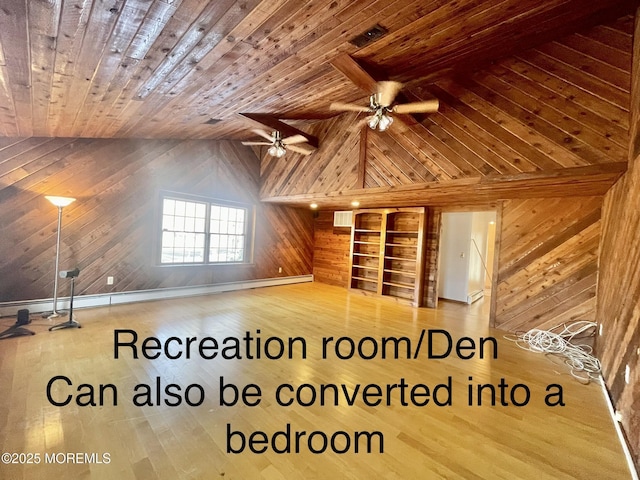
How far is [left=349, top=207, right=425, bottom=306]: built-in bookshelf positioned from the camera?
5.82 metres

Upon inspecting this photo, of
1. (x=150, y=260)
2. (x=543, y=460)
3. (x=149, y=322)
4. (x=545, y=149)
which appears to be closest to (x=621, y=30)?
(x=545, y=149)

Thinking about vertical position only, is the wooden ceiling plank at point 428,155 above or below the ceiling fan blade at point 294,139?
below

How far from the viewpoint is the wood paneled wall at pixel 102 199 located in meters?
3.81

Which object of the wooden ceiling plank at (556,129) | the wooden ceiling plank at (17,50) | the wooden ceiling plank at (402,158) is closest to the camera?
the wooden ceiling plank at (17,50)

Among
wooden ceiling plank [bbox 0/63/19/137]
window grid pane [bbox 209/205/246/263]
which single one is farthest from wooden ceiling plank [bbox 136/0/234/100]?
window grid pane [bbox 209/205/246/263]

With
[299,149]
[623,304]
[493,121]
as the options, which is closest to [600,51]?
[493,121]

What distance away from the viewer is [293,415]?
2.07 m

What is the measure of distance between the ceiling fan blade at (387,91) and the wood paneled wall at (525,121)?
2.36 feet

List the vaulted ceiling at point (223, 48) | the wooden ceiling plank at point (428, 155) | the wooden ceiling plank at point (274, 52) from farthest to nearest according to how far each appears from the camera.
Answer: the wooden ceiling plank at point (428, 155) → the wooden ceiling plank at point (274, 52) → the vaulted ceiling at point (223, 48)

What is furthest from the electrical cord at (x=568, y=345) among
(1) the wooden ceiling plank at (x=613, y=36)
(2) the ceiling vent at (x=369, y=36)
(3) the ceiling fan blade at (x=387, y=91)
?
(2) the ceiling vent at (x=369, y=36)

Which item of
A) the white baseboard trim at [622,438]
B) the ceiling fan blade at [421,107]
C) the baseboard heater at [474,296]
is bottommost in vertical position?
the white baseboard trim at [622,438]

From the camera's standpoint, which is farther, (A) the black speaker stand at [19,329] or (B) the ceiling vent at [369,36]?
(A) the black speaker stand at [19,329]

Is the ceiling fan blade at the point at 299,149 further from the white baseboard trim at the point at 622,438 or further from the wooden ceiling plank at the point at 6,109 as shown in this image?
the white baseboard trim at the point at 622,438

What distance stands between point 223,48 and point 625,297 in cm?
389
